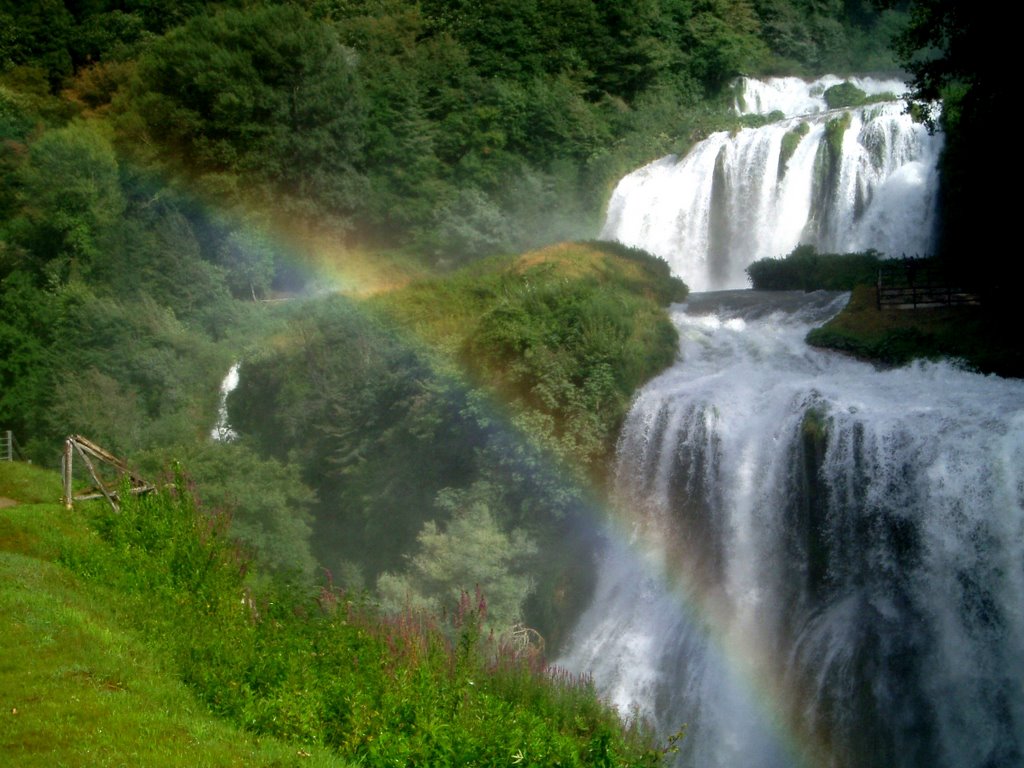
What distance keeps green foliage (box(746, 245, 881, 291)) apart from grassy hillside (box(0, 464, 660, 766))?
17.0 metres

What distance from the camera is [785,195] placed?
33.2m

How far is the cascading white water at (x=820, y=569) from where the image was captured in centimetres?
1428

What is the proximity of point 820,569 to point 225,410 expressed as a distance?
1983cm

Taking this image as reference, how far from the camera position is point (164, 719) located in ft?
26.8

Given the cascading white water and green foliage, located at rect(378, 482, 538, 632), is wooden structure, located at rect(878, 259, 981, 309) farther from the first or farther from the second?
green foliage, located at rect(378, 482, 538, 632)

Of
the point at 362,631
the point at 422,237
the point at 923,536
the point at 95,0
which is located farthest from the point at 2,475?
the point at 95,0

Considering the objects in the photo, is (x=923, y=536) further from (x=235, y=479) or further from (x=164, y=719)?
(x=235, y=479)

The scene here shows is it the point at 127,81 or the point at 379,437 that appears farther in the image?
the point at 127,81

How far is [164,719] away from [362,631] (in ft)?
8.63

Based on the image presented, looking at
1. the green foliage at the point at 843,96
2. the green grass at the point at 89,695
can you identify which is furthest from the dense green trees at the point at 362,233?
the green grass at the point at 89,695

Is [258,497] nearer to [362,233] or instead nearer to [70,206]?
[70,206]

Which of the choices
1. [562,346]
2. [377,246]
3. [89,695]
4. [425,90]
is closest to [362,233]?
[377,246]

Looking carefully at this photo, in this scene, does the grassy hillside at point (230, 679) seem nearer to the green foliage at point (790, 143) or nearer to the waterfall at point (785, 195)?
the waterfall at point (785, 195)

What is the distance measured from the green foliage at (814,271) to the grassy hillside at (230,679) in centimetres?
1695
